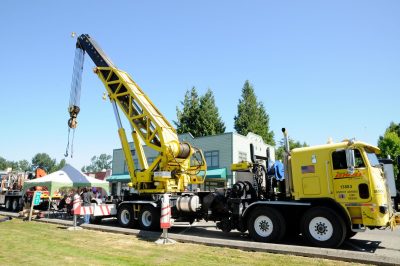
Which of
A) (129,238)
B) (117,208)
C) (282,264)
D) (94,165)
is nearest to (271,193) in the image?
(282,264)

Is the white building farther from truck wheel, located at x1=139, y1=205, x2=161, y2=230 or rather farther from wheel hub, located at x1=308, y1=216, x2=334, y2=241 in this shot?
wheel hub, located at x1=308, y1=216, x2=334, y2=241

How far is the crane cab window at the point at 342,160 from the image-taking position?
866cm

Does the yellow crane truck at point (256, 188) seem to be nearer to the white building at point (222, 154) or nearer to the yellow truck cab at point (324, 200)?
the yellow truck cab at point (324, 200)

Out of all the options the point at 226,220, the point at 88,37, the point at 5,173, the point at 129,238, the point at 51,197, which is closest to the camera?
the point at 129,238

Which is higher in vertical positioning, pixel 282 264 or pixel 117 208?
pixel 117 208

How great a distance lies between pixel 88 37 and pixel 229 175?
17515 millimetres

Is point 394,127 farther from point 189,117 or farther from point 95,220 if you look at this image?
point 95,220

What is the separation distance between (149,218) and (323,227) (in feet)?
20.8

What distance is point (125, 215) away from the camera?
42.8 feet

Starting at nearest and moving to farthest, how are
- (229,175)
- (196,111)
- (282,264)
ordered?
(282,264)
(229,175)
(196,111)

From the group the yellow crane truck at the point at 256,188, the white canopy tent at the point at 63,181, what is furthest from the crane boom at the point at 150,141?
the white canopy tent at the point at 63,181

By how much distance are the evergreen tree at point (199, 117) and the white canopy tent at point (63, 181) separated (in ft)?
54.8

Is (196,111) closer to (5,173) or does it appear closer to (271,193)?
(5,173)

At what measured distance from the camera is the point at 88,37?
15797mm
